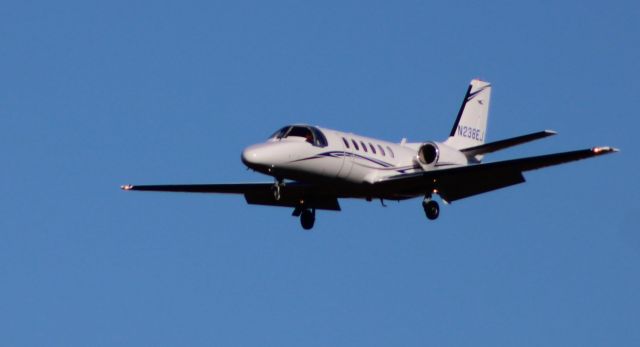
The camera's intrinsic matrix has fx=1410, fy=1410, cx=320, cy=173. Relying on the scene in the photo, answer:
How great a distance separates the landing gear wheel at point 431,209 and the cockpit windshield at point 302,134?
344cm

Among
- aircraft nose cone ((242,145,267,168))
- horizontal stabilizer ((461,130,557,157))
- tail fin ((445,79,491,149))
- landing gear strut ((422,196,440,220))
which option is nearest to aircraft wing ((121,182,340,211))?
landing gear strut ((422,196,440,220))

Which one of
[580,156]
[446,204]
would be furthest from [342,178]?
[580,156]

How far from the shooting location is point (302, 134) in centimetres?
3462

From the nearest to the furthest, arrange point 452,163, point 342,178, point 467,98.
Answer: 1. point 342,178
2. point 452,163
3. point 467,98

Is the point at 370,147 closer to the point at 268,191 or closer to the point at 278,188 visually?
the point at 278,188

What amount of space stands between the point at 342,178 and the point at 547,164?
5.07m

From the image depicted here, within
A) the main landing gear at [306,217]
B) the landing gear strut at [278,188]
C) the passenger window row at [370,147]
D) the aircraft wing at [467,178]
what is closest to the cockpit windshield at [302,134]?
the passenger window row at [370,147]

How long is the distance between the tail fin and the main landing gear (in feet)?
17.3

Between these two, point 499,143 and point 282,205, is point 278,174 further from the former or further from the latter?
point 499,143

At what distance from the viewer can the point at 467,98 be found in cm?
4172

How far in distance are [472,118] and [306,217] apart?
695 cm

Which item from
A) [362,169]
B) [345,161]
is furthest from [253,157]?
[362,169]

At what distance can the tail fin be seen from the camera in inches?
1597

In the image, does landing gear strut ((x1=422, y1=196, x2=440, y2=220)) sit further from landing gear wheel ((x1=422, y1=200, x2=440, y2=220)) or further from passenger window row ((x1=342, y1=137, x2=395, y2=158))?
passenger window row ((x1=342, y1=137, x2=395, y2=158))
